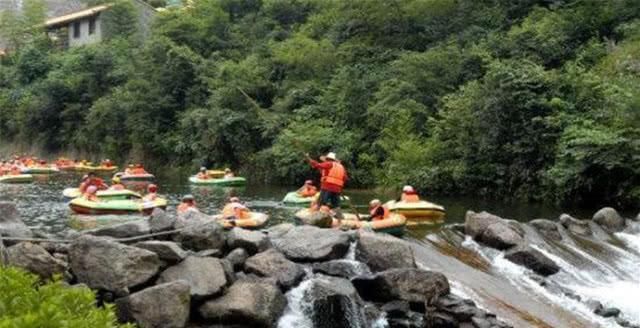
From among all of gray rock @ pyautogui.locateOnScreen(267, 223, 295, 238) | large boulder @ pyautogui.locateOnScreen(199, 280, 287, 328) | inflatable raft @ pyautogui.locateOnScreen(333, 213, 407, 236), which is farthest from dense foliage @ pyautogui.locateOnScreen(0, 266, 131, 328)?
inflatable raft @ pyautogui.locateOnScreen(333, 213, 407, 236)

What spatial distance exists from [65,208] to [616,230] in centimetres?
1462

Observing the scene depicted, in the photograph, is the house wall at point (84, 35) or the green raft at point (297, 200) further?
the house wall at point (84, 35)

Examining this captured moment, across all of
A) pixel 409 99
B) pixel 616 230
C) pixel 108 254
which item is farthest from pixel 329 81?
pixel 108 254

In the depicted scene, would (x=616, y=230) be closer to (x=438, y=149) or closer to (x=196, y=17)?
(x=438, y=149)

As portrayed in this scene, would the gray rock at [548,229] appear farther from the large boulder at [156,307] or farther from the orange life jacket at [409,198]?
the large boulder at [156,307]

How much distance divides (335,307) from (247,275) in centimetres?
139

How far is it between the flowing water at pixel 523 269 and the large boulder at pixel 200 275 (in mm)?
1055

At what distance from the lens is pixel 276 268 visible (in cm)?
1094

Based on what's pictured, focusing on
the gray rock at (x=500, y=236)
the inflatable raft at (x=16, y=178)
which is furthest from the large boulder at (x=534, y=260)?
the inflatable raft at (x=16, y=178)

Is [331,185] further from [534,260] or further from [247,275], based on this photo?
[247,275]

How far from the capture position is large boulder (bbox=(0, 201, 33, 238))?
33.3ft

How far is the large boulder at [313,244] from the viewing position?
38.6ft

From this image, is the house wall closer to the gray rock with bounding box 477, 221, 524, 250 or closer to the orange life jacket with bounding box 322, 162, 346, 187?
the orange life jacket with bounding box 322, 162, 346, 187

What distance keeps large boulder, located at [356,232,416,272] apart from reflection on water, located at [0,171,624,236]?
13.5 ft
